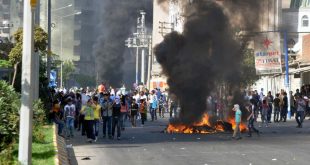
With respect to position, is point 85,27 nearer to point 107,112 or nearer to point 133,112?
point 133,112

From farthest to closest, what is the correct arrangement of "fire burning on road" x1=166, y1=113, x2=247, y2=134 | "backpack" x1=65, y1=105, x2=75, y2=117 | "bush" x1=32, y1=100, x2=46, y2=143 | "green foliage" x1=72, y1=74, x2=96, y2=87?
"green foliage" x1=72, y1=74, x2=96, y2=87
"fire burning on road" x1=166, y1=113, x2=247, y2=134
"backpack" x1=65, y1=105, x2=75, y2=117
"bush" x1=32, y1=100, x2=46, y2=143

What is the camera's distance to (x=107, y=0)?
289ft

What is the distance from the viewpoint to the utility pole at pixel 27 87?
12.2 metres

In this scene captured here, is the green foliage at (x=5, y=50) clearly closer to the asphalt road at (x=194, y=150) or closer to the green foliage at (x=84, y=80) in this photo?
the asphalt road at (x=194, y=150)

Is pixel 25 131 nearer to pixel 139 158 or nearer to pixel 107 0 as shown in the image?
pixel 139 158

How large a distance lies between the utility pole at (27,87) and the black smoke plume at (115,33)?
7487 cm

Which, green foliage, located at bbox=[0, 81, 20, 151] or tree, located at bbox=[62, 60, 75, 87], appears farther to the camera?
tree, located at bbox=[62, 60, 75, 87]

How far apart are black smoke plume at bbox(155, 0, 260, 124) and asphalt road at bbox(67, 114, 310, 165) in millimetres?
4943

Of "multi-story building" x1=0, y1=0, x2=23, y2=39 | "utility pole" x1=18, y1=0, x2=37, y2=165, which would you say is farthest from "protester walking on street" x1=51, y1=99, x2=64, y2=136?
"multi-story building" x1=0, y1=0, x2=23, y2=39

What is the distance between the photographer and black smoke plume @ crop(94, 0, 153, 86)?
289ft

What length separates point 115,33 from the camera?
300 feet

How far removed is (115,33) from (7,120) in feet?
247

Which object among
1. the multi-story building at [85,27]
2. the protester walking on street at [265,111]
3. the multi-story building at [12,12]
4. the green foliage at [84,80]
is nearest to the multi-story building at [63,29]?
the multi-story building at [85,27]

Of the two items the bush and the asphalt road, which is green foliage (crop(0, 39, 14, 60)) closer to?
the asphalt road
